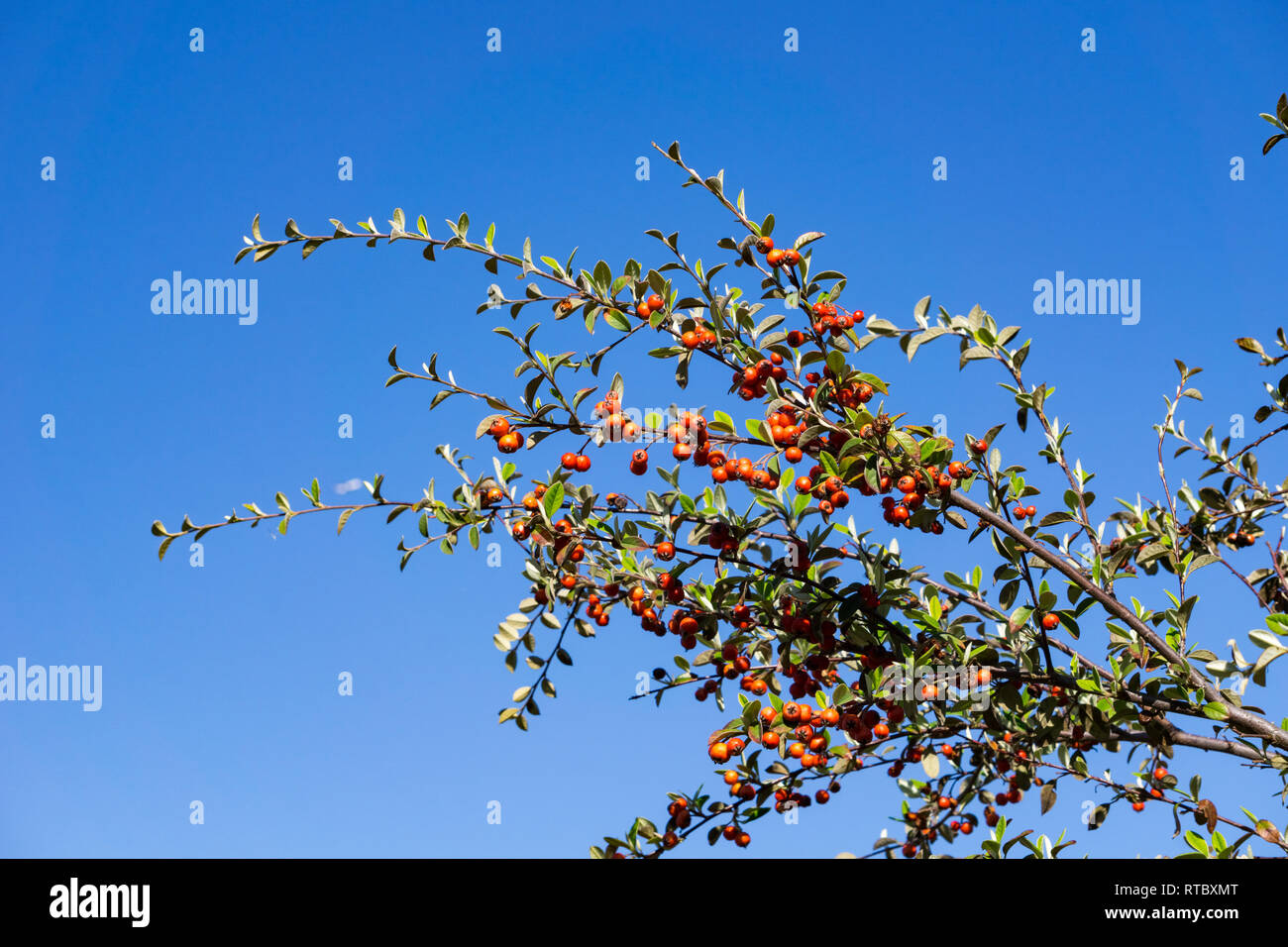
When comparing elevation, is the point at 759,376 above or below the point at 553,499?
above

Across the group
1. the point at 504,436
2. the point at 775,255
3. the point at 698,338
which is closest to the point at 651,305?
the point at 698,338

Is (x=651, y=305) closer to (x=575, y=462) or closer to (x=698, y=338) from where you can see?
(x=698, y=338)

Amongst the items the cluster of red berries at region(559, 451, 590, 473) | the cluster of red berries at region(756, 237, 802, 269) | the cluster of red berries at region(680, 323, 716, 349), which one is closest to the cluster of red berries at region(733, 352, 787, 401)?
the cluster of red berries at region(680, 323, 716, 349)

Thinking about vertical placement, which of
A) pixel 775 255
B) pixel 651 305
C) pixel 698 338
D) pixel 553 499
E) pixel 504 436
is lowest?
pixel 553 499

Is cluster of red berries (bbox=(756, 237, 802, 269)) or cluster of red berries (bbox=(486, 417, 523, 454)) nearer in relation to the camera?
cluster of red berries (bbox=(756, 237, 802, 269))

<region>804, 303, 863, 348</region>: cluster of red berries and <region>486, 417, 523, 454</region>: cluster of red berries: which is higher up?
<region>804, 303, 863, 348</region>: cluster of red berries

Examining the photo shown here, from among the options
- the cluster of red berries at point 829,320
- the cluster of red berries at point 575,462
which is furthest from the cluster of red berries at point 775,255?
the cluster of red berries at point 575,462

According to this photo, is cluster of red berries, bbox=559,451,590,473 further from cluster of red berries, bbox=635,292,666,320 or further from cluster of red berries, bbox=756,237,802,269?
cluster of red berries, bbox=756,237,802,269

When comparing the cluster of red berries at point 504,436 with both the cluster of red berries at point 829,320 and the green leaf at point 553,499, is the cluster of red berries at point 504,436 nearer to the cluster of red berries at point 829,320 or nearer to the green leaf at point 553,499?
the green leaf at point 553,499

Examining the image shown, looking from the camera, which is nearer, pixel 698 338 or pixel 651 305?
pixel 698 338

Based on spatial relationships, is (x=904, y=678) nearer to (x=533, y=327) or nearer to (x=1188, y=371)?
(x=533, y=327)

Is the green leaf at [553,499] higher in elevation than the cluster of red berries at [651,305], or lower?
lower
